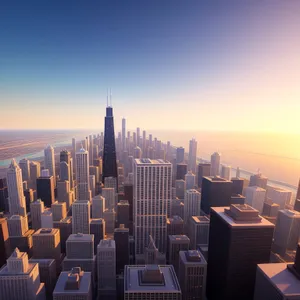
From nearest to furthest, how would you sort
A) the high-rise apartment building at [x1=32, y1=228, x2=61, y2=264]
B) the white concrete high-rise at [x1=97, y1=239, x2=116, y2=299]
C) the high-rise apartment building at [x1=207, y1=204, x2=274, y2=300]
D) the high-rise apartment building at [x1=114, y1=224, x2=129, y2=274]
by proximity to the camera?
the high-rise apartment building at [x1=207, y1=204, x2=274, y2=300] < the white concrete high-rise at [x1=97, y1=239, x2=116, y2=299] < the high-rise apartment building at [x1=32, y1=228, x2=61, y2=264] < the high-rise apartment building at [x1=114, y1=224, x2=129, y2=274]

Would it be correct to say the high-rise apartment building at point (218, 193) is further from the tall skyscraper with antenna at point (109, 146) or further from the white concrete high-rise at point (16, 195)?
the white concrete high-rise at point (16, 195)

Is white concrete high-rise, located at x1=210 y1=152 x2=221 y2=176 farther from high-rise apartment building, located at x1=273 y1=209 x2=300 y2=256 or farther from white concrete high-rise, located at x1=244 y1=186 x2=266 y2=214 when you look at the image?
high-rise apartment building, located at x1=273 y1=209 x2=300 y2=256

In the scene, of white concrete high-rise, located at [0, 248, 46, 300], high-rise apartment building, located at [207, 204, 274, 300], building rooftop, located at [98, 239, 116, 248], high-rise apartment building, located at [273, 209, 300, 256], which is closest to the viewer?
high-rise apartment building, located at [207, 204, 274, 300]

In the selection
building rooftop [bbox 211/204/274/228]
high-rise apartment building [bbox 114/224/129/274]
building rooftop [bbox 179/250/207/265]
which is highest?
building rooftop [bbox 211/204/274/228]

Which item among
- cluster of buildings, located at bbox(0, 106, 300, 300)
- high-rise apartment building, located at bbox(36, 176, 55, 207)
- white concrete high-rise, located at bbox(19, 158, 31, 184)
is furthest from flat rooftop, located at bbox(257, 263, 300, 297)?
white concrete high-rise, located at bbox(19, 158, 31, 184)

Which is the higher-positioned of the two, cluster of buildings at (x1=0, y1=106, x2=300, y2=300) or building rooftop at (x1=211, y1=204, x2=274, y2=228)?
building rooftop at (x1=211, y1=204, x2=274, y2=228)

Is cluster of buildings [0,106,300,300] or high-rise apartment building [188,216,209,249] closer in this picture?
cluster of buildings [0,106,300,300]

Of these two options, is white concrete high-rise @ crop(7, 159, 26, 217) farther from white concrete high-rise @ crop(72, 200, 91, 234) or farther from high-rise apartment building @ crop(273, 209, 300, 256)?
high-rise apartment building @ crop(273, 209, 300, 256)

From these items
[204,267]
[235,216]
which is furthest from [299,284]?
[204,267]
